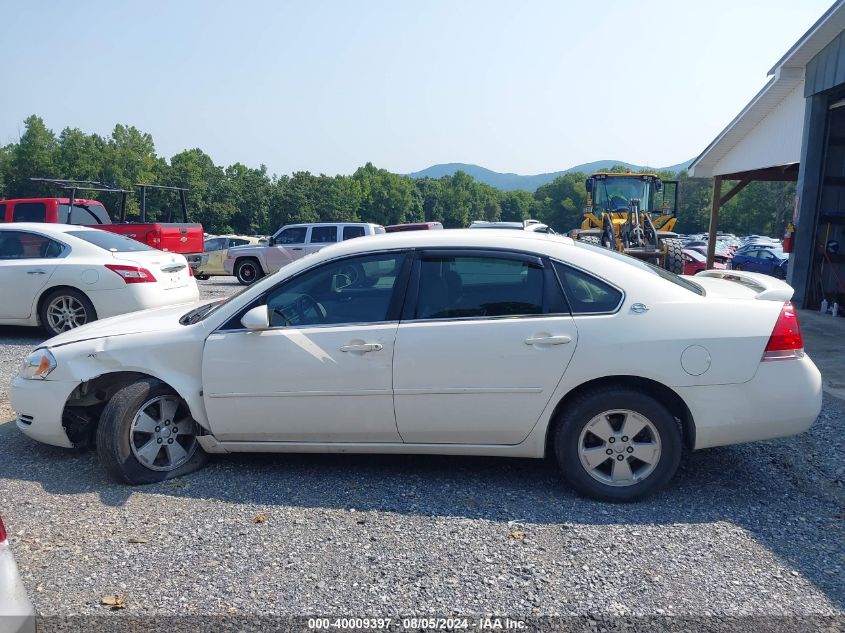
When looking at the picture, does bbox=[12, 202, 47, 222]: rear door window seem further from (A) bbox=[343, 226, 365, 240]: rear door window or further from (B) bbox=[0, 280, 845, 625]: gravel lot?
(B) bbox=[0, 280, 845, 625]: gravel lot

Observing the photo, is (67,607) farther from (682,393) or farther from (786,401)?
(786,401)

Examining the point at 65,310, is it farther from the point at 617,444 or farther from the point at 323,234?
the point at 323,234

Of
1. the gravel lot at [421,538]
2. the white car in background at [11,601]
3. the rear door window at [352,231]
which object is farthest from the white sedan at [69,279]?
the rear door window at [352,231]

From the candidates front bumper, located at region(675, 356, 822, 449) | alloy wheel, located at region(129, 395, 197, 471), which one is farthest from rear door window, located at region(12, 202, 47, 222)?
front bumper, located at region(675, 356, 822, 449)

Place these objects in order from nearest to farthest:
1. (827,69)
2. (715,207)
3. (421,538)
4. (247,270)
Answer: (421,538), (827,69), (715,207), (247,270)

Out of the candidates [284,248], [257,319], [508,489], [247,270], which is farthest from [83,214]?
[508,489]

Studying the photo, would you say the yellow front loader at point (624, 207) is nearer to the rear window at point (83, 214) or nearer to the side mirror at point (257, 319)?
the rear window at point (83, 214)

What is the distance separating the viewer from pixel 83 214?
15727 mm

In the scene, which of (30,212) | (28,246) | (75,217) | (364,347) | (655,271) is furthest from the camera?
(75,217)

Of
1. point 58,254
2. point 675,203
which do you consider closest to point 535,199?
point 675,203

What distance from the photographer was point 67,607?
9.95 feet

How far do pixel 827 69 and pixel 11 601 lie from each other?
1323 centimetres

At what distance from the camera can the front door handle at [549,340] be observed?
3.91 m

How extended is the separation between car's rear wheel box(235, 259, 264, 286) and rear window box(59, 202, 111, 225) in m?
4.19
